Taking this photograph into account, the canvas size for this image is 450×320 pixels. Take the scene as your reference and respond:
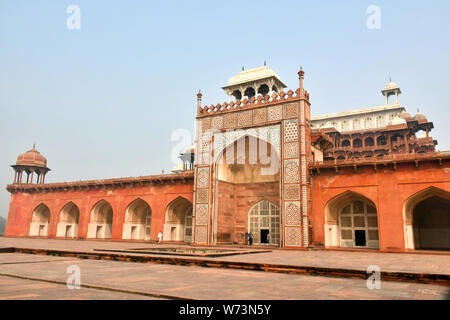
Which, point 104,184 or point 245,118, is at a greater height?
point 245,118

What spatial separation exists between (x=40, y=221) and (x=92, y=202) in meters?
6.72

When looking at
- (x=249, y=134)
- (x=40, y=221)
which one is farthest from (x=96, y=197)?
(x=249, y=134)

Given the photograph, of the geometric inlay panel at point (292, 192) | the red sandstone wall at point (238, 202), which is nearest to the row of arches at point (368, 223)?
the geometric inlay panel at point (292, 192)

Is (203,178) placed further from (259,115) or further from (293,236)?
(293,236)

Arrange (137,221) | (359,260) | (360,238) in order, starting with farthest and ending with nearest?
(137,221) < (360,238) < (359,260)

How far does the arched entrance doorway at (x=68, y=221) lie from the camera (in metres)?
27.5

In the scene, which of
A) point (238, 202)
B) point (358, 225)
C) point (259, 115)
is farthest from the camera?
point (238, 202)

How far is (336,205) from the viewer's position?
18.5 metres

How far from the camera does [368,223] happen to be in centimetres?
1831

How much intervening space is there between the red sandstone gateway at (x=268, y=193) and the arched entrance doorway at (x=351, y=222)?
0.16 feet

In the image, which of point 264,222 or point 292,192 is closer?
point 292,192

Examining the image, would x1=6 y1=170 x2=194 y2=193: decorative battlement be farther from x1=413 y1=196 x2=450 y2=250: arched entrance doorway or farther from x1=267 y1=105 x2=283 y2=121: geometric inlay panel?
x1=413 y1=196 x2=450 y2=250: arched entrance doorway

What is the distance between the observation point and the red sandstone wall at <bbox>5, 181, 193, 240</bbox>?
23.1m
